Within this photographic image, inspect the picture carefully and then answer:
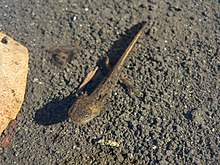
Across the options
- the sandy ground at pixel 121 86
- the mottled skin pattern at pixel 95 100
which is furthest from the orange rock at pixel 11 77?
the mottled skin pattern at pixel 95 100

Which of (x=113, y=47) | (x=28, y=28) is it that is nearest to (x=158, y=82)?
(x=113, y=47)

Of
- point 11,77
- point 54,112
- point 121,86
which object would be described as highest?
point 121,86

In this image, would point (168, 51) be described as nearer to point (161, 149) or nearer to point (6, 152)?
point (161, 149)

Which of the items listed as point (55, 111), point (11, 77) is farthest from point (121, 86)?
point (11, 77)

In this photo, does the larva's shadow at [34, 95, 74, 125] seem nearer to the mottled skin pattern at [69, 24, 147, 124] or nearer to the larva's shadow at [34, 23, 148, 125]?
the larva's shadow at [34, 23, 148, 125]

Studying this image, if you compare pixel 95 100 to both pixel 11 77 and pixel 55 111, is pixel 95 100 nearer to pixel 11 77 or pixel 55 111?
pixel 55 111

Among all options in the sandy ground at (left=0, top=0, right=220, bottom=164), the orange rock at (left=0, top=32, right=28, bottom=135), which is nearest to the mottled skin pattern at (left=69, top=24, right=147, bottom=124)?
the sandy ground at (left=0, top=0, right=220, bottom=164)

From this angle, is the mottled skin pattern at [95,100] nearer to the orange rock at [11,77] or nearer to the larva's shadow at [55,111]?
the larva's shadow at [55,111]
